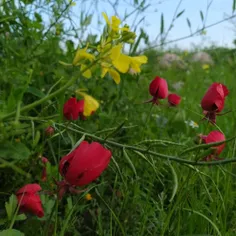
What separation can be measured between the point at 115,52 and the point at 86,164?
0.16 metres

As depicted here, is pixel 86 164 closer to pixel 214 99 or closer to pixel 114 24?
pixel 114 24

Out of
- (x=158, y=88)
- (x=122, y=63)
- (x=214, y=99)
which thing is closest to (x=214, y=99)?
(x=214, y=99)

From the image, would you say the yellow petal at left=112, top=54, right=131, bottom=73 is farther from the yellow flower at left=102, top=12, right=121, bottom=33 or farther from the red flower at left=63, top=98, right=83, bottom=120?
the red flower at left=63, top=98, right=83, bottom=120

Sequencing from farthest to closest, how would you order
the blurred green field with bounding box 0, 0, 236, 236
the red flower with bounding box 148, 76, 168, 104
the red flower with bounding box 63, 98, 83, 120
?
the red flower with bounding box 148, 76, 168, 104 < the red flower with bounding box 63, 98, 83, 120 < the blurred green field with bounding box 0, 0, 236, 236

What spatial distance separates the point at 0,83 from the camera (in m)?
1.24

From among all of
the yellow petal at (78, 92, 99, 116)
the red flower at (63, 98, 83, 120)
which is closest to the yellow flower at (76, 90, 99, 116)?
the yellow petal at (78, 92, 99, 116)

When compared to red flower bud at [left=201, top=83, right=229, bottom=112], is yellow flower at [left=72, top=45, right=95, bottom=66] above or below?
above

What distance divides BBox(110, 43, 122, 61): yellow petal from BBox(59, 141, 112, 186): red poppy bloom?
13 cm

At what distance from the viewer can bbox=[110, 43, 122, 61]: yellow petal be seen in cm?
60

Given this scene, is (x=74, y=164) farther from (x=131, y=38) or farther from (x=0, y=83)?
(x=0, y=83)

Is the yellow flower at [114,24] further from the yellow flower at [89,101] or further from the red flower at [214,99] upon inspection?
the red flower at [214,99]

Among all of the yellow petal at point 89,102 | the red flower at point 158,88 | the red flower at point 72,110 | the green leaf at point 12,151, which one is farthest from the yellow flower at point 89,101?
the red flower at point 158,88

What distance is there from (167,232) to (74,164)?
0.43 meters

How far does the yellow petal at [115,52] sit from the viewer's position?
60 centimetres
